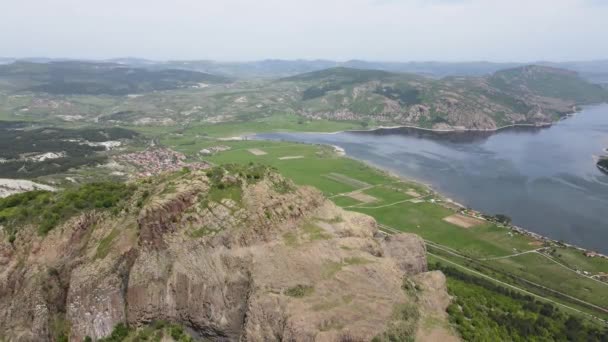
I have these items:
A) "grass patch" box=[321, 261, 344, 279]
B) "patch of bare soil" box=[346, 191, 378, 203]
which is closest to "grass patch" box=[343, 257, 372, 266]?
"grass patch" box=[321, 261, 344, 279]

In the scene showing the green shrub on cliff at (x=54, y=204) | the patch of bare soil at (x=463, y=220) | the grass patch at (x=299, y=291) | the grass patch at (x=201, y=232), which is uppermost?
the green shrub on cliff at (x=54, y=204)

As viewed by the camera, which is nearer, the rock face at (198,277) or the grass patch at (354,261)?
the rock face at (198,277)

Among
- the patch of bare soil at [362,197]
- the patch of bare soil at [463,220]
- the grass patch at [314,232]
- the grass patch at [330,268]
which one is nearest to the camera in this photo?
the grass patch at [330,268]

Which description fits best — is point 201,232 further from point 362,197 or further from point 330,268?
point 362,197

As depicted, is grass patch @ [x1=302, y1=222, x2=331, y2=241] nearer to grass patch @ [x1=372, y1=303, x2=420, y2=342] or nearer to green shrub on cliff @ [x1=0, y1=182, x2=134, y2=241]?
grass patch @ [x1=372, y1=303, x2=420, y2=342]

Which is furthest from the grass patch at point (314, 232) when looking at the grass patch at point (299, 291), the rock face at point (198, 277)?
the grass patch at point (299, 291)

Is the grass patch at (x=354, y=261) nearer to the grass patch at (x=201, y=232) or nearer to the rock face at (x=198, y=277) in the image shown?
the rock face at (x=198, y=277)

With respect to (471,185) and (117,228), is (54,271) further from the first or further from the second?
(471,185)

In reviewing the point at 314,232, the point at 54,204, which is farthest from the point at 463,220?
the point at 54,204
